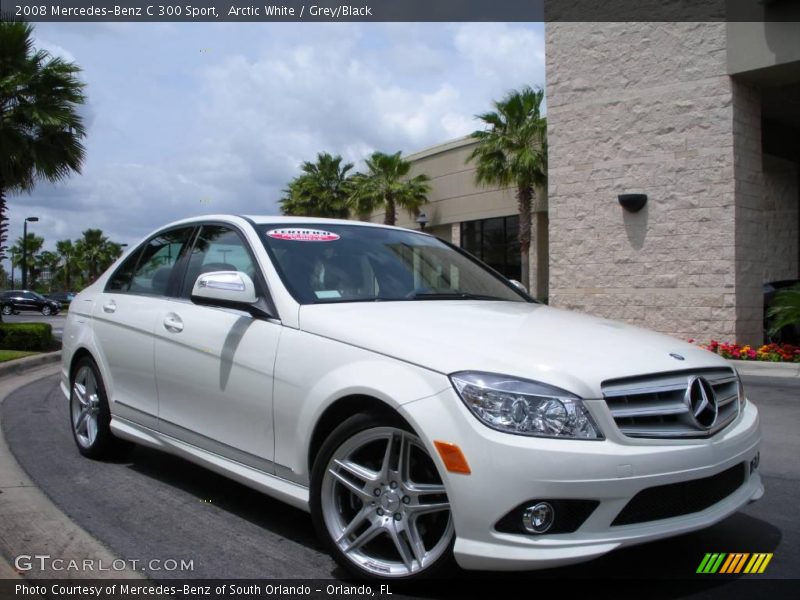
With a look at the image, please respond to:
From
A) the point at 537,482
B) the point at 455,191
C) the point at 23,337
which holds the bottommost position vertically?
the point at 23,337

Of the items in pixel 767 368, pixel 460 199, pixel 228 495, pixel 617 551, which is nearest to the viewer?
pixel 617 551

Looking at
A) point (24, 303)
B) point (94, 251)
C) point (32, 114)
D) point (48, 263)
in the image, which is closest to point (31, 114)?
point (32, 114)

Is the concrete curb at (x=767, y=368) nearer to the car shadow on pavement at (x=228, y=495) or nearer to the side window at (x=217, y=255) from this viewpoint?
the car shadow on pavement at (x=228, y=495)

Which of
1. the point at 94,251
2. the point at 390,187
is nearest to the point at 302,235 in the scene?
the point at 390,187

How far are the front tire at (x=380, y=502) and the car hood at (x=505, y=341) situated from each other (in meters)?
0.35

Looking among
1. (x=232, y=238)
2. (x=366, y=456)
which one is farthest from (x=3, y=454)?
(x=366, y=456)

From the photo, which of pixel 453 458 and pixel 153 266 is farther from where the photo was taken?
pixel 153 266

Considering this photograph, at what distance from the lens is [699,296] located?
13578mm

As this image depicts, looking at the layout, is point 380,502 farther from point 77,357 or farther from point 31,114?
point 31,114

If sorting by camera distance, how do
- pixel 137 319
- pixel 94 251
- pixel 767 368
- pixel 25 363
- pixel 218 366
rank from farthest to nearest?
pixel 94 251
pixel 25 363
pixel 767 368
pixel 137 319
pixel 218 366

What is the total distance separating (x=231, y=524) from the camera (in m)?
3.96

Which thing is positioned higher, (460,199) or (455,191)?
(455,191)

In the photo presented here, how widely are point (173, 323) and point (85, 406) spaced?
155 cm

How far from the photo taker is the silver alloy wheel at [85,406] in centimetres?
529
